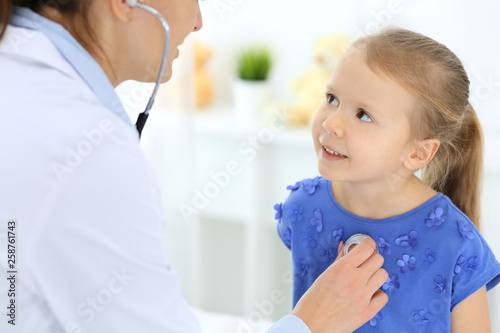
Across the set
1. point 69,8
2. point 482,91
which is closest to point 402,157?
point 69,8

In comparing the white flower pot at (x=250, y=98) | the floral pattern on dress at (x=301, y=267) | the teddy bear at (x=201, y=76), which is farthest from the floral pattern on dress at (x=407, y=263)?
the teddy bear at (x=201, y=76)

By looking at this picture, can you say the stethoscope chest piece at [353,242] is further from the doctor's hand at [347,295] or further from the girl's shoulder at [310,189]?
the girl's shoulder at [310,189]

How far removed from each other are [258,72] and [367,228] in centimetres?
149

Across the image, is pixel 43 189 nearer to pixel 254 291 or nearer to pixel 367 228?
pixel 367 228

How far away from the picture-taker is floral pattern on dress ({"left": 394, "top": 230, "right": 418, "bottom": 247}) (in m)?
1.12

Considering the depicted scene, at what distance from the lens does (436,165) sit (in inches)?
48.6

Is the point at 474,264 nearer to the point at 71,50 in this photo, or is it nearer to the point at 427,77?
the point at 427,77

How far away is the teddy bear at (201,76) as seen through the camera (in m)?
2.66

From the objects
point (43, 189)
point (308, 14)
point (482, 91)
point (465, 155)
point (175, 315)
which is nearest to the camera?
point (43, 189)

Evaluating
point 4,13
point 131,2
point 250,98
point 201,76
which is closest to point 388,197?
point 131,2

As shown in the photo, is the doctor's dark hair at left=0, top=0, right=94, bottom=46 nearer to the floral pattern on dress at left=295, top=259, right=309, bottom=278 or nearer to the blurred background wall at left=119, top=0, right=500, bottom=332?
the floral pattern on dress at left=295, top=259, right=309, bottom=278

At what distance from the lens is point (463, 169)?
4.02 ft

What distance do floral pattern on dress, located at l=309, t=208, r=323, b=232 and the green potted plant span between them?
132 centimetres

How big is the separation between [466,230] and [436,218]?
57 mm
